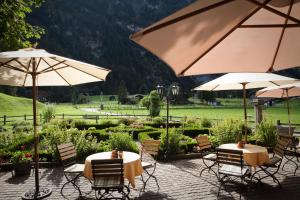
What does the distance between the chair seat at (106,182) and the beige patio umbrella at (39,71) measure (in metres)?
1.56

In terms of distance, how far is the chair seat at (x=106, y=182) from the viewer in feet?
17.4

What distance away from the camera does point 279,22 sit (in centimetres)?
362

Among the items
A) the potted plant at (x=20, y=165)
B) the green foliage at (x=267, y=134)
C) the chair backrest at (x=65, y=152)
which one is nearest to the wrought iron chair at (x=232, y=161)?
the chair backrest at (x=65, y=152)

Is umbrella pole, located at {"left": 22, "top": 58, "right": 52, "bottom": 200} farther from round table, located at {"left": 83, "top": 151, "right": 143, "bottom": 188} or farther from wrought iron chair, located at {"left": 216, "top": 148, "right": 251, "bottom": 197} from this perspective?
wrought iron chair, located at {"left": 216, "top": 148, "right": 251, "bottom": 197}

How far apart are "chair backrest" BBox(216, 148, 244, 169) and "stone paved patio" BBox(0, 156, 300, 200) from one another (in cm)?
71

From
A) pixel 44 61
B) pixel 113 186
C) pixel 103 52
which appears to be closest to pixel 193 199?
pixel 113 186

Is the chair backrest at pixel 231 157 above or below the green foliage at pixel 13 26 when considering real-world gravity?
below

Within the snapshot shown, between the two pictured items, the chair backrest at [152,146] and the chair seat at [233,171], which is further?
the chair backrest at [152,146]

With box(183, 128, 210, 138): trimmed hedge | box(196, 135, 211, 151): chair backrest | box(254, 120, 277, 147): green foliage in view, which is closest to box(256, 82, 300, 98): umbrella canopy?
box(254, 120, 277, 147): green foliage

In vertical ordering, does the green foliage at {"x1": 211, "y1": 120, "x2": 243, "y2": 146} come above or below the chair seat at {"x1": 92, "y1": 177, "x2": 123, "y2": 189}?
above

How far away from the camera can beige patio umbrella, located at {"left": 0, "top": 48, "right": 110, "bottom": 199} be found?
5.74m

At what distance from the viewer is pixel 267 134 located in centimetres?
1143

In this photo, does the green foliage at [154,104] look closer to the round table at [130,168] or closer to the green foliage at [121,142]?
the green foliage at [121,142]

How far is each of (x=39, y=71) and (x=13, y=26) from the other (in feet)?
19.5
